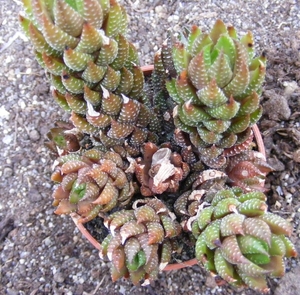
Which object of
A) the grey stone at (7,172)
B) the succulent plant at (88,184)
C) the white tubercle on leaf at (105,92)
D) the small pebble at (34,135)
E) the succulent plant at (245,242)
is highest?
the white tubercle on leaf at (105,92)

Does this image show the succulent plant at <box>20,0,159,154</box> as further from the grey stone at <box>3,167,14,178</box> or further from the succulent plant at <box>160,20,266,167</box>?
the grey stone at <box>3,167,14,178</box>

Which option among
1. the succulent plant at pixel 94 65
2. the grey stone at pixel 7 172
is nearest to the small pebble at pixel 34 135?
the grey stone at pixel 7 172

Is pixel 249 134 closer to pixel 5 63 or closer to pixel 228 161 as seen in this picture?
pixel 228 161

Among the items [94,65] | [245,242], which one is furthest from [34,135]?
[245,242]

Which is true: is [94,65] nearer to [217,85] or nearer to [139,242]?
[217,85]

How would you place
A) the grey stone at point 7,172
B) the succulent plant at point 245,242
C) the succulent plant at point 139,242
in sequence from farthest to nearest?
the grey stone at point 7,172
the succulent plant at point 139,242
the succulent plant at point 245,242

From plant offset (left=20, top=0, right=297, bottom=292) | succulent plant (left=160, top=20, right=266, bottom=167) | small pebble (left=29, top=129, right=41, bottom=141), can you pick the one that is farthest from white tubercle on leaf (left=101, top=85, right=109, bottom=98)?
small pebble (left=29, top=129, right=41, bottom=141)

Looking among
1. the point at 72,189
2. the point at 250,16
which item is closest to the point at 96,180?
the point at 72,189

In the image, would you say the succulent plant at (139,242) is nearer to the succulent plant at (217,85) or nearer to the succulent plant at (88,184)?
the succulent plant at (88,184)

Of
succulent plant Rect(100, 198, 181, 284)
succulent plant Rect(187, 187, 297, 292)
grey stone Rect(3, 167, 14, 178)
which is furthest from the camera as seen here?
grey stone Rect(3, 167, 14, 178)
